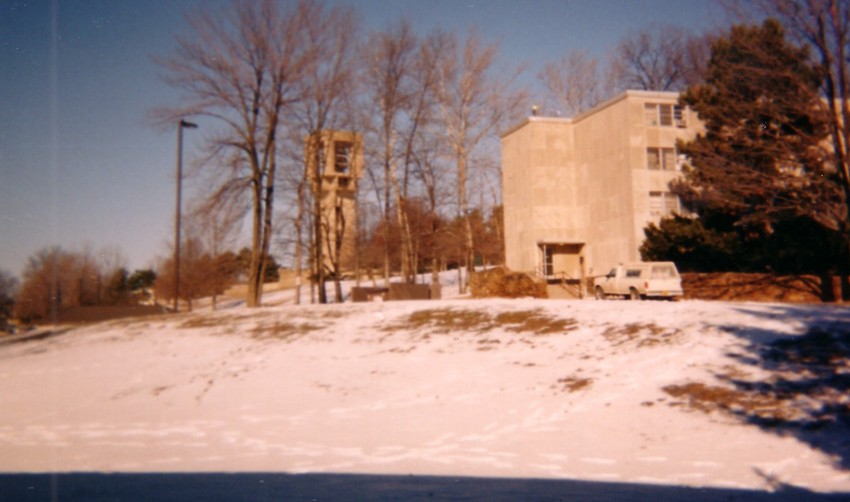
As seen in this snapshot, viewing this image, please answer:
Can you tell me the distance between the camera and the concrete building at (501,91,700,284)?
3444 centimetres

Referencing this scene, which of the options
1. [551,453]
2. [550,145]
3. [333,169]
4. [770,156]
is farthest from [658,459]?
[333,169]

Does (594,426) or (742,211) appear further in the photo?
(742,211)

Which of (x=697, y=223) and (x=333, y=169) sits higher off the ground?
(x=333, y=169)

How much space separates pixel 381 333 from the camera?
17828 millimetres

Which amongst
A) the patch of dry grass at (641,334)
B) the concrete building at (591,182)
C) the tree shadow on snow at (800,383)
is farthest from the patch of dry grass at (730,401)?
the concrete building at (591,182)

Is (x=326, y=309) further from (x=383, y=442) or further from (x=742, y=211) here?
(x=742, y=211)

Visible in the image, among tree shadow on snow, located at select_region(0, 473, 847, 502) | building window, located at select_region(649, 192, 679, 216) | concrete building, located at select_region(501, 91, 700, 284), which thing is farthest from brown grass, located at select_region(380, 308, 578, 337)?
building window, located at select_region(649, 192, 679, 216)

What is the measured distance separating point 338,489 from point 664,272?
20.1 metres

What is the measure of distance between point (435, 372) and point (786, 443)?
7.09 m

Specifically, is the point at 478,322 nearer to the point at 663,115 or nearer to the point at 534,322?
the point at 534,322

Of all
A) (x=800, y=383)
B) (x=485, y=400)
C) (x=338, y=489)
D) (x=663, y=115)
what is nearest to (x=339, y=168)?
(x=663, y=115)

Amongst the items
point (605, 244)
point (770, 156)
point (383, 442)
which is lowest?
point (383, 442)

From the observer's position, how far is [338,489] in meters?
7.25

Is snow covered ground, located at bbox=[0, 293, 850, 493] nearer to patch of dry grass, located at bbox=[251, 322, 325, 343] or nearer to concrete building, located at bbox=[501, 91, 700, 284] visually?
patch of dry grass, located at bbox=[251, 322, 325, 343]
